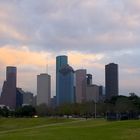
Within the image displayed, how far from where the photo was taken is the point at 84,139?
28953 millimetres

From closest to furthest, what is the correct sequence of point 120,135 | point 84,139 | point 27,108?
point 84,139 < point 120,135 < point 27,108

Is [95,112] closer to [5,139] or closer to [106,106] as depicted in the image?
[106,106]

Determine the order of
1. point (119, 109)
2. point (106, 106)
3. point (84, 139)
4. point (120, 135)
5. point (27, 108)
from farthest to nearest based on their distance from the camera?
1. point (27, 108)
2. point (106, 106)
3. point (119, 109)
4. point (120, 135)
5. point (84, 139)

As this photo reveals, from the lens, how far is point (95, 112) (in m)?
148

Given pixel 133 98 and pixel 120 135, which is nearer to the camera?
pixel 120 135

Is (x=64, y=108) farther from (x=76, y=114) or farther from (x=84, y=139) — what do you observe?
(x=84, y=139)

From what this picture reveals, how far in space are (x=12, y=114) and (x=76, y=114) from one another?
1138 inches

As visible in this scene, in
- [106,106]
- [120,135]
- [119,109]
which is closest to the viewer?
[120,135]

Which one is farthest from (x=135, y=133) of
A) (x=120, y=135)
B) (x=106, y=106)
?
(x=106, y=106)

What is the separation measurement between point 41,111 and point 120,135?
149407 mm

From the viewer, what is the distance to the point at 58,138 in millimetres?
30344

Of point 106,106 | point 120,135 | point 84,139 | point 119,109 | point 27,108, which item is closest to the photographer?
point 84,139

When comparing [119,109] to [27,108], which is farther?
[27,108]

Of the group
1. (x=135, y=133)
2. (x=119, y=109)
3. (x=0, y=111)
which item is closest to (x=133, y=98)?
(x=119, y=109)
